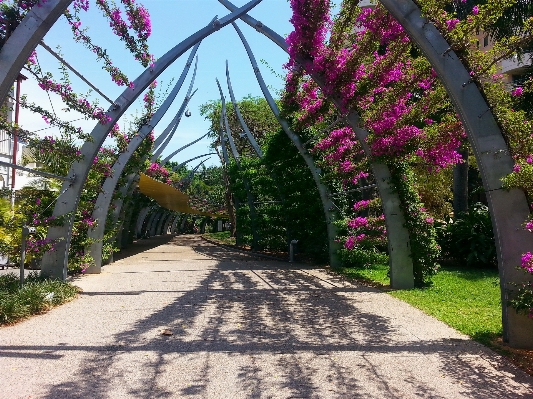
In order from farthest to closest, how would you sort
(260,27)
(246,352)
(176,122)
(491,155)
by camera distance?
(176,122), (260,27), (491,155), (246,352)

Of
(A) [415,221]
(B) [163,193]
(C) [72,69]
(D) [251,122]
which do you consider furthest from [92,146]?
(D) [251,122]

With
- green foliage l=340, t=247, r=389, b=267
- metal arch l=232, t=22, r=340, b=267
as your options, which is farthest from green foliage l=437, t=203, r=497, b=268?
metal arch l=232, t=22, r=340, b=267

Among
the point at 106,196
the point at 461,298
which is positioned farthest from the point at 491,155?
the point at 106,196

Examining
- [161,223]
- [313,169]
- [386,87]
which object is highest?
[386,87]

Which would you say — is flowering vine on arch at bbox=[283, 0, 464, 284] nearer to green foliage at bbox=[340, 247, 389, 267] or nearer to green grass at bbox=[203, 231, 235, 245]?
green foliage at bbox=[340, 247, 389, 267]

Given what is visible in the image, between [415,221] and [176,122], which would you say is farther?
[176,122]

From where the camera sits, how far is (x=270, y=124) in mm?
26766

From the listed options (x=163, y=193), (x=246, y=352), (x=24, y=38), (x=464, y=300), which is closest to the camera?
(x=246, y=352)

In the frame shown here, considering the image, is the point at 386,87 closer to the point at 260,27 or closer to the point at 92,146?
the point at 260,27

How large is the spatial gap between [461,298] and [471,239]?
4.87 metres

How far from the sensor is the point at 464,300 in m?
7.82

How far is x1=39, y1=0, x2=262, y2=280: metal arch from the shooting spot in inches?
356

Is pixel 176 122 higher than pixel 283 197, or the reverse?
pixel 176 122

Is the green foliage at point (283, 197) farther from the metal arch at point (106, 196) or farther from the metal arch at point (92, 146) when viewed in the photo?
the metal arch at point (92, 146)
